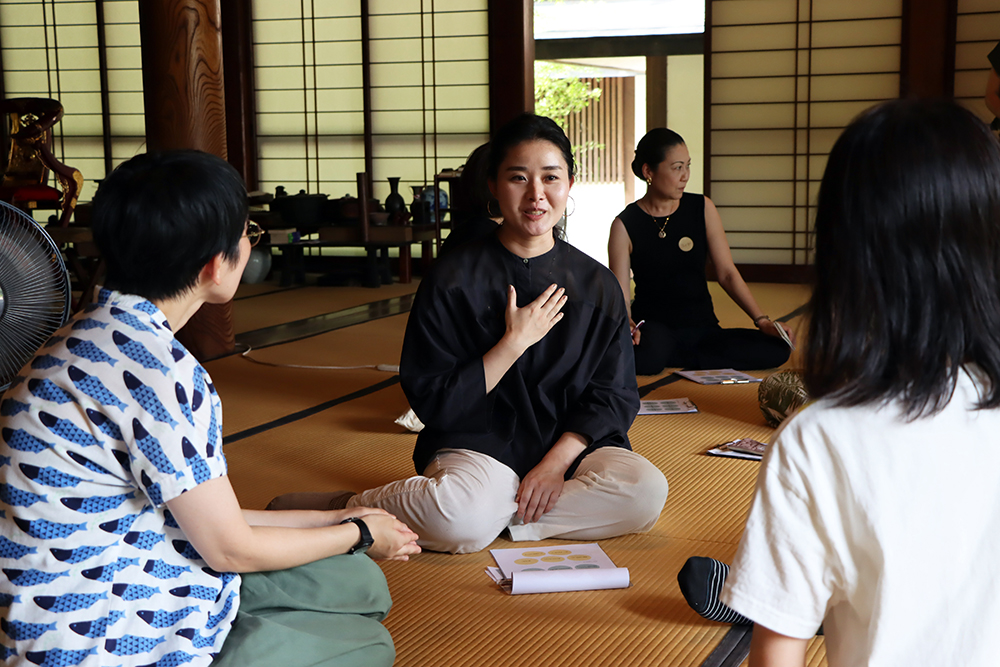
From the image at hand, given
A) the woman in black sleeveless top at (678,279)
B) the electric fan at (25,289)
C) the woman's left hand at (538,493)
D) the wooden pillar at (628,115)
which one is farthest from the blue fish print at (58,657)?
the wooden pillar at (628,115)

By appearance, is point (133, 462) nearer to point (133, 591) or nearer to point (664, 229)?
point (133, 591)

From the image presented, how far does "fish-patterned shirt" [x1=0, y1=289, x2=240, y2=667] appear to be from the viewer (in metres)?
1.10

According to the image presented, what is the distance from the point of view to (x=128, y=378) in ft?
3.62

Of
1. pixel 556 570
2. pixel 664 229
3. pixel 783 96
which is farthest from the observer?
pixel 783 96

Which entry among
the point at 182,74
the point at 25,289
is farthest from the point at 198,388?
the point at 182,74

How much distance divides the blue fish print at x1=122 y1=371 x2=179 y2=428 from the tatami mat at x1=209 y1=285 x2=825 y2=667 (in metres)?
0.73

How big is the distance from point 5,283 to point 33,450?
8.23 feet

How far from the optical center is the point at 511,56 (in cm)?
705

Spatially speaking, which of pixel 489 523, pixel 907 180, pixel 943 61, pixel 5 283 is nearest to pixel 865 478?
pixel 907 180

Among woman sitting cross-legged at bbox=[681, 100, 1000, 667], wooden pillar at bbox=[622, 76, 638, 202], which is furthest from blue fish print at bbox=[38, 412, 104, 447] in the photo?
wooden pillar at bbox=[622, 76, 638, 202]

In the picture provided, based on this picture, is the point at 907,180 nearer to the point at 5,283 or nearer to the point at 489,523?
the point at 489,523

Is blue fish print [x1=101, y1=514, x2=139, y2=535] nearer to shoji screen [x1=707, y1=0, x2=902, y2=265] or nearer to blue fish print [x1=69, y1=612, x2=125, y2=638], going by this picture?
blue fish print [x1=69, y1=612, x2=125, y2=638]

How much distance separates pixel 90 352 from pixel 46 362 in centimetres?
6

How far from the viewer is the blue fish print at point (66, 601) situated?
113 cm
